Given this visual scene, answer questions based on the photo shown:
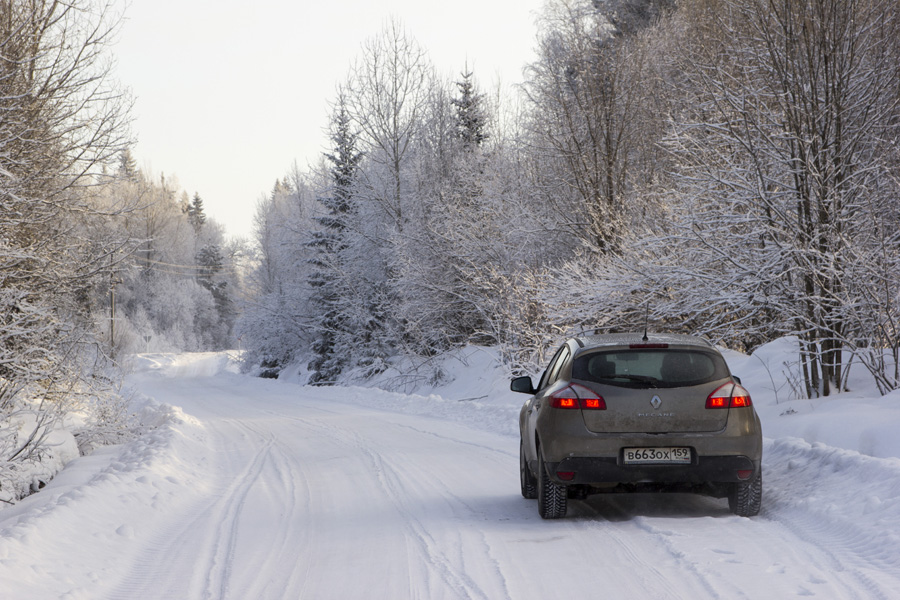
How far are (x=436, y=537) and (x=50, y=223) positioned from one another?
10.4 metres

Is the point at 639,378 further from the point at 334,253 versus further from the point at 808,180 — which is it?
the point at 334,253

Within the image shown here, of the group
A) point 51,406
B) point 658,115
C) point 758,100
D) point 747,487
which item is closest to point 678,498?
point 747,487

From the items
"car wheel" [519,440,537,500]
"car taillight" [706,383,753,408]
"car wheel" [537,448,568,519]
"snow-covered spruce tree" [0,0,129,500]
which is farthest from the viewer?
"snow-covered spruce tree" [0,0,129,500]

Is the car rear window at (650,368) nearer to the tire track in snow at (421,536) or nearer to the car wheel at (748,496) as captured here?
the car wheel at (748,496)

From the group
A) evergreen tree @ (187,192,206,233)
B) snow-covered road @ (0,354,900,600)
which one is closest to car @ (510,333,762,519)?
snow-covered road @ (0,354,900,600)

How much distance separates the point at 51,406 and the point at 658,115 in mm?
17293

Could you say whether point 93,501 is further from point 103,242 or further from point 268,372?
point 268,372

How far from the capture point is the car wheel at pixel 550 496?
6984mm

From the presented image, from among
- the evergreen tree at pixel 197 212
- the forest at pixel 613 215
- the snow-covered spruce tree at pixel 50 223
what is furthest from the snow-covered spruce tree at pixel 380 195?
the evergreen tree at pixel 197 212

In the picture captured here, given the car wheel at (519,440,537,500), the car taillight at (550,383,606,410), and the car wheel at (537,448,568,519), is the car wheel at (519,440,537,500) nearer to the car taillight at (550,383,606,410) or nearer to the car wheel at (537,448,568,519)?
the car wheel at (537,448,568,519)

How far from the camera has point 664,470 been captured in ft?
21.8

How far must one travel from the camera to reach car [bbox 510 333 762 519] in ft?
21.9

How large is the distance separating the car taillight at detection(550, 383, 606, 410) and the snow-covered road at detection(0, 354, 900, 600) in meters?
0.99

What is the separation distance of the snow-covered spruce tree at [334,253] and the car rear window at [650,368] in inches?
1113
